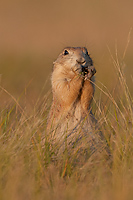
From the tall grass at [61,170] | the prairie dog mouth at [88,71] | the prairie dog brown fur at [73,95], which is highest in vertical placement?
the prairie dog mouth at [88,71]

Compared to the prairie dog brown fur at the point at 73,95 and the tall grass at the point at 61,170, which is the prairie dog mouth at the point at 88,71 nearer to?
the prairie dog brown fur at the point at 73,95

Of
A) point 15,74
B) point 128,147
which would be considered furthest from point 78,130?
point 15,74

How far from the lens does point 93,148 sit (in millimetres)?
4129

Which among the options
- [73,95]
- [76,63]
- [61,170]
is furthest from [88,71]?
[61,170]

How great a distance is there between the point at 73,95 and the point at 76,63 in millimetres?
330

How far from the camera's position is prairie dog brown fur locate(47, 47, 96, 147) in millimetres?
4480

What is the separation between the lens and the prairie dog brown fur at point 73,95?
4480 mm

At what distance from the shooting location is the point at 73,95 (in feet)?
15.3

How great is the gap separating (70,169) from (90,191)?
43 centimetres

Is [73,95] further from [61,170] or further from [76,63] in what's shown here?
[61,170]

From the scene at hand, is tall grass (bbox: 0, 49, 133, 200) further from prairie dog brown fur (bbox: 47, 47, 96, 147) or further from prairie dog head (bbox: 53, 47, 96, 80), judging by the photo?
prairie dog head (bbox: 53, 47, 96, 80)

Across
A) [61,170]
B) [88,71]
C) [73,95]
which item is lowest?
[61,170]

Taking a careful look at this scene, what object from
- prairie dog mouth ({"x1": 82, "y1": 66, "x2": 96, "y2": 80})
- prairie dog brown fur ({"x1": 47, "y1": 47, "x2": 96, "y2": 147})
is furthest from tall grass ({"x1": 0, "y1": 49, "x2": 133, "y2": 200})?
prairie dog mouth ({"x1": 82, "y1": 66, "x2": 96, "y2": 80})

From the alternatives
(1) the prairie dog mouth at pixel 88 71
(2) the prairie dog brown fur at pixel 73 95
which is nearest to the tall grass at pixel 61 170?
(2) the prairie dog brown fur at pixel 73 95
